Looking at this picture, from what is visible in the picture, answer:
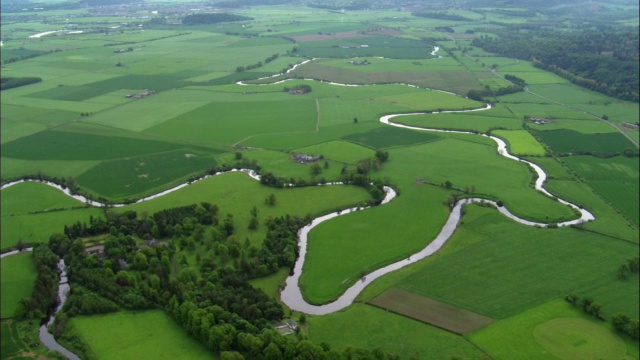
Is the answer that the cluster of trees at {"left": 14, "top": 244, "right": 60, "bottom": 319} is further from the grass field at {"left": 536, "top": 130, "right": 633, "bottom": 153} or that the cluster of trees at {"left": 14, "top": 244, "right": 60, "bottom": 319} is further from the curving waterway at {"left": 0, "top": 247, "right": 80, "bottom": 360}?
the grass field at {"left": 536, "top": 130, "right": 633, "bottom": 153}

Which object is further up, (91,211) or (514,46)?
(514,46)

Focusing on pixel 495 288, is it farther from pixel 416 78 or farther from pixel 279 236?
pixel 416 78

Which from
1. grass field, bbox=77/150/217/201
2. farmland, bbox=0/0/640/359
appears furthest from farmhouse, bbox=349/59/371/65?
grass field, bbox=77/150/217/201

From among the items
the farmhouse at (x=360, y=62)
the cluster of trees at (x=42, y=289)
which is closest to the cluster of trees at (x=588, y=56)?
the farmhouse at (x=360, y=62)

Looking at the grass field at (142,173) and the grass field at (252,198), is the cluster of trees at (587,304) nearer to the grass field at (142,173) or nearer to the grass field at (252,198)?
the grass field at (252,198)

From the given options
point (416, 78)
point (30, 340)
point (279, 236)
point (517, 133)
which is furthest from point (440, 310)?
point (416, 78)

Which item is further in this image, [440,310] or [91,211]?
[91,211]
